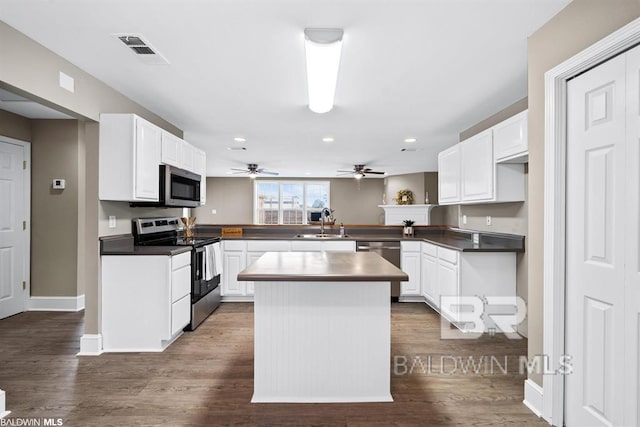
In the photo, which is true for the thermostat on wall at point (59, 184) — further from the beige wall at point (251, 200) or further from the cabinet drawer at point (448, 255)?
the beige wall at point (251, 200)

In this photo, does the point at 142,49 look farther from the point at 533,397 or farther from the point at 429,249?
the point at 429,249

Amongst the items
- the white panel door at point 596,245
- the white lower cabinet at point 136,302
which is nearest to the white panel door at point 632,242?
the white panel door at point 596,245

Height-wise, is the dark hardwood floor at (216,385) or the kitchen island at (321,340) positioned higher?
the kitchen island at (321,340)

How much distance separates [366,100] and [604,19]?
1.86m

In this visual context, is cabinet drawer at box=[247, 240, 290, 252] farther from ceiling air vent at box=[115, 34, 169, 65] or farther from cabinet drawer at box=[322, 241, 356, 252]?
ceiling air vent at box=[115, 34, 169, 65]

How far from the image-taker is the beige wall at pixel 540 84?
1.68 m

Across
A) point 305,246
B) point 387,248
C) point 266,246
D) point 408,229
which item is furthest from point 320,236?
point 408,229

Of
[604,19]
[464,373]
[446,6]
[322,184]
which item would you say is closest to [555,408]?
[464,373]

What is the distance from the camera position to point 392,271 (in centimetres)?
207

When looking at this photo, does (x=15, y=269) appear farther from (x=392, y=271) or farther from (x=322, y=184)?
(x=322, y=184)

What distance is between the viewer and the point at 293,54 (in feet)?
7.47

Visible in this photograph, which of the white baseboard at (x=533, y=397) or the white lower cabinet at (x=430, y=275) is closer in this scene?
the white baseboard at (x=533, y=397)

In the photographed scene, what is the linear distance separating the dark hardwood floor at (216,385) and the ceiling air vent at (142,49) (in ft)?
7.46

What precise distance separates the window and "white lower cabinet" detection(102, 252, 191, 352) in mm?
7399
